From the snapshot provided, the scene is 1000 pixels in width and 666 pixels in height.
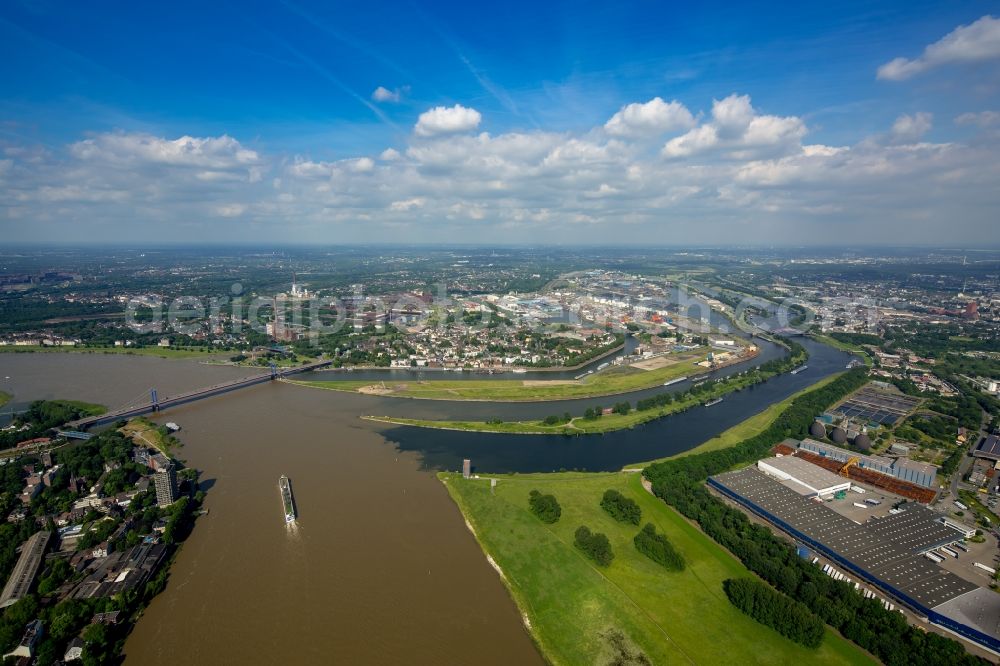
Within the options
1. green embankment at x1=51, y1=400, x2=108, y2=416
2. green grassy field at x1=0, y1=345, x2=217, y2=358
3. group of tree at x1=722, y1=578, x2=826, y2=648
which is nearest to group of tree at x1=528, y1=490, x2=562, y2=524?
group of tree at x1=722, y1=578, x2=826, y2=648

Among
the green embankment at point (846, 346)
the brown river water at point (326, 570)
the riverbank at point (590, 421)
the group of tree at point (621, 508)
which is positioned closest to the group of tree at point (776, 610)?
the group of tree at point (621, 508)

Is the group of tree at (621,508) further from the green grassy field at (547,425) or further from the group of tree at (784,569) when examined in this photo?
the green grassy field at (547,425)

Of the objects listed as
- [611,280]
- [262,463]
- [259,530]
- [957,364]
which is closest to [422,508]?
[259,530]

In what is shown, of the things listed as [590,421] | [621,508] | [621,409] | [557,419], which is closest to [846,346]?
[621,409]

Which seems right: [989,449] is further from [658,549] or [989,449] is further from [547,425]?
[547,425]

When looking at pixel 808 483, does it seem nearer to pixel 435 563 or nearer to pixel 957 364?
pixel 435 563

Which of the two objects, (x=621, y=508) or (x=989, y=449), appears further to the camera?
(x=989, y=449)
